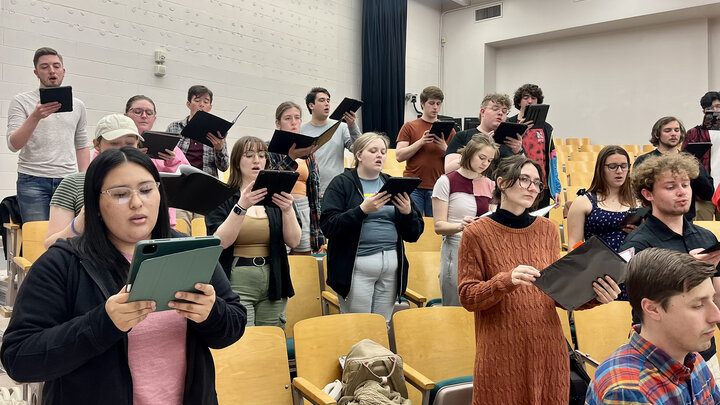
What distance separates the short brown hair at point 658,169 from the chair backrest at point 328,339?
4.04ft

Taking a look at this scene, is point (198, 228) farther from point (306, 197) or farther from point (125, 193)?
point (125, 193)

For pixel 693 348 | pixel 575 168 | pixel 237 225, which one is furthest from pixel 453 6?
pixel 693 348

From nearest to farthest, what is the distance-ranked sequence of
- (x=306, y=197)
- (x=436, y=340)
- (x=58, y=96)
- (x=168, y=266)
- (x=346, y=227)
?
(x=168, y=266) → (x=436, y=340) → (x=346, y=227) → (x=58, y=96) → (x=306, y=197)

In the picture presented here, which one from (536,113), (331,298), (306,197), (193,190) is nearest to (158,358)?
(193,190)

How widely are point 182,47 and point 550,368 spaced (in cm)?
570

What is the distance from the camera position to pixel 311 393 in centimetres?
199

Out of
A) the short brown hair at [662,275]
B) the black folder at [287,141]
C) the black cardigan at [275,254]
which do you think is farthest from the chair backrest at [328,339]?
the short brown hair at [662,275]

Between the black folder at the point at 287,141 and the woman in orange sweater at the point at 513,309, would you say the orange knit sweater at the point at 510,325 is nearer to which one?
Answer: the woman in orange sweater at the point at 513,309

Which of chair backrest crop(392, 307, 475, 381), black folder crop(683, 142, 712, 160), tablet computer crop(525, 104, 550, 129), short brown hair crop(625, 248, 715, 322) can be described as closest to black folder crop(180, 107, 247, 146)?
chair backrest crop(392, 307, 475, 381)

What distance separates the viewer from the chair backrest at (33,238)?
9.74ft

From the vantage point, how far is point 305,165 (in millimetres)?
3781

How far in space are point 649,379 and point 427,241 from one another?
2.72m

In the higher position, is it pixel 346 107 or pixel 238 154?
pixel 346 107

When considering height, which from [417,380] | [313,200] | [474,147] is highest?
[474,147]
